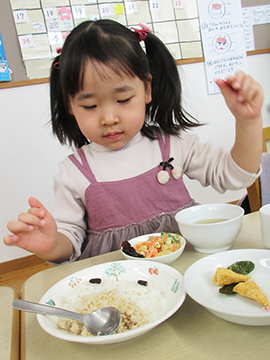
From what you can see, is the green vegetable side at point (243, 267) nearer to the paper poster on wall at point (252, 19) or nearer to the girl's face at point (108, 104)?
the girl's face at point (108, 104)

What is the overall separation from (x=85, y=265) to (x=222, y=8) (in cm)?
239

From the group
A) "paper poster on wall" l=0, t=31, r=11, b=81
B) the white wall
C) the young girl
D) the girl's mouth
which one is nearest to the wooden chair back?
the young girl

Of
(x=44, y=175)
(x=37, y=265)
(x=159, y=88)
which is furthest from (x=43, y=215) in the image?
(x=37, y=265)

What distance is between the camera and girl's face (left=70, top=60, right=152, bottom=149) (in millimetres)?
770

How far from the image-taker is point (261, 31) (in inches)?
96.7

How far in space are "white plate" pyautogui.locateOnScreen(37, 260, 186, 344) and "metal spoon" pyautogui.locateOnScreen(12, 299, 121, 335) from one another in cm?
1

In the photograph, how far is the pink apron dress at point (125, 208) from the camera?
0.95 metres

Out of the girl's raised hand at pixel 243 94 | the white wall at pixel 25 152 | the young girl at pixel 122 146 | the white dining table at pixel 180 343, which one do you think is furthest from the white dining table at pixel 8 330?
the white wall at pixel 25 152

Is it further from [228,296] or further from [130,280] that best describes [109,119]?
[228,296]

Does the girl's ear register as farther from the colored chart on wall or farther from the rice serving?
the colored chart on wall

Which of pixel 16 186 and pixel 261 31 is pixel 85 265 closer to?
pixel 16 186

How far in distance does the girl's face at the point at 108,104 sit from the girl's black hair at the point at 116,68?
0.02 meters

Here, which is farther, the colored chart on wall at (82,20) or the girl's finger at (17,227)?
the colored chart on wall at (82,20)

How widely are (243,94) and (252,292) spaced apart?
1.34ft
